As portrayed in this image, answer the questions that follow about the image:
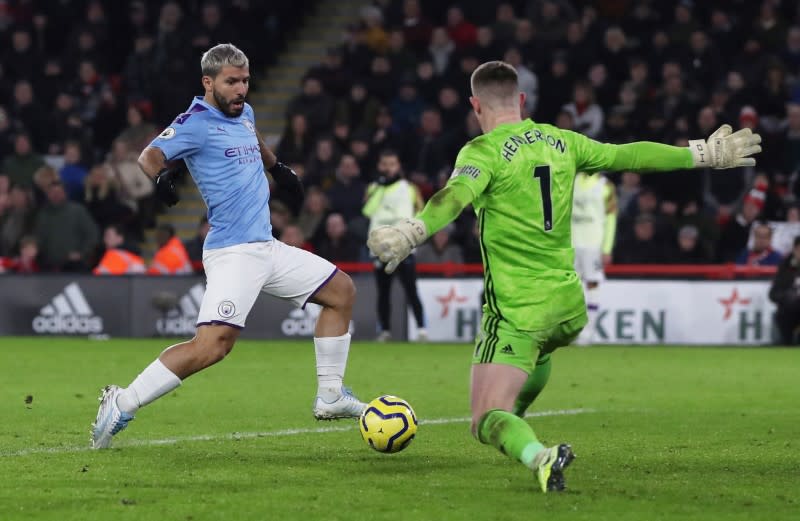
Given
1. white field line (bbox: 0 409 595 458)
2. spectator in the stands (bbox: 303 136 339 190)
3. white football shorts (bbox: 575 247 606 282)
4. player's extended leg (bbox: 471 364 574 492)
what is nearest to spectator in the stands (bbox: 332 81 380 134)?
spectator in the stands (bbox: 303 136 339 190)

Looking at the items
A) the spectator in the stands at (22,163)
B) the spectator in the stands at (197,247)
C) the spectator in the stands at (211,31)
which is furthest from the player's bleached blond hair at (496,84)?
the spectator in the stands at (211,31)

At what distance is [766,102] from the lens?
20.2 meters

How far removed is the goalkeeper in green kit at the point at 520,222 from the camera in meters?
6.65

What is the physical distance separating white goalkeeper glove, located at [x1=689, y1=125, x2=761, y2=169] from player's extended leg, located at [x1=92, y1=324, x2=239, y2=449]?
2.58 meters

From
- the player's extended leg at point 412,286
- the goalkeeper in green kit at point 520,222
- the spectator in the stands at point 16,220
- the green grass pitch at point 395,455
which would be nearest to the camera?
the green grass pitch at point 395,455

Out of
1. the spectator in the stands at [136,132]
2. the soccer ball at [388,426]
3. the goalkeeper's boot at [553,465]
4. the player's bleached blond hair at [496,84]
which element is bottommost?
the soccer ball at [388,426]

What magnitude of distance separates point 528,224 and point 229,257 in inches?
80.5

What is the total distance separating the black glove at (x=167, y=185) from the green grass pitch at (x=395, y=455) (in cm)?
131

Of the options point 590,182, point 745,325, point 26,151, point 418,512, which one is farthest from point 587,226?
point 418,512

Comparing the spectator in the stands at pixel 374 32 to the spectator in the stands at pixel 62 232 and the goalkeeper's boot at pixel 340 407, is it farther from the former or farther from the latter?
the goalkeeper's boot at pixel 340 407

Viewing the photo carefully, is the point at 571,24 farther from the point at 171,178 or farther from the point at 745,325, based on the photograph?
the point at 171,178

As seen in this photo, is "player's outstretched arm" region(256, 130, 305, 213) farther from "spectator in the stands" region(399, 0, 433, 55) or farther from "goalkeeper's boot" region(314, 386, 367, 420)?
"spectator in the stands" region(399, 0, 433, 55)

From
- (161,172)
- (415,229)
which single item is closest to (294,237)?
(161,172)

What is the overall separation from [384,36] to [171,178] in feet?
51.0
